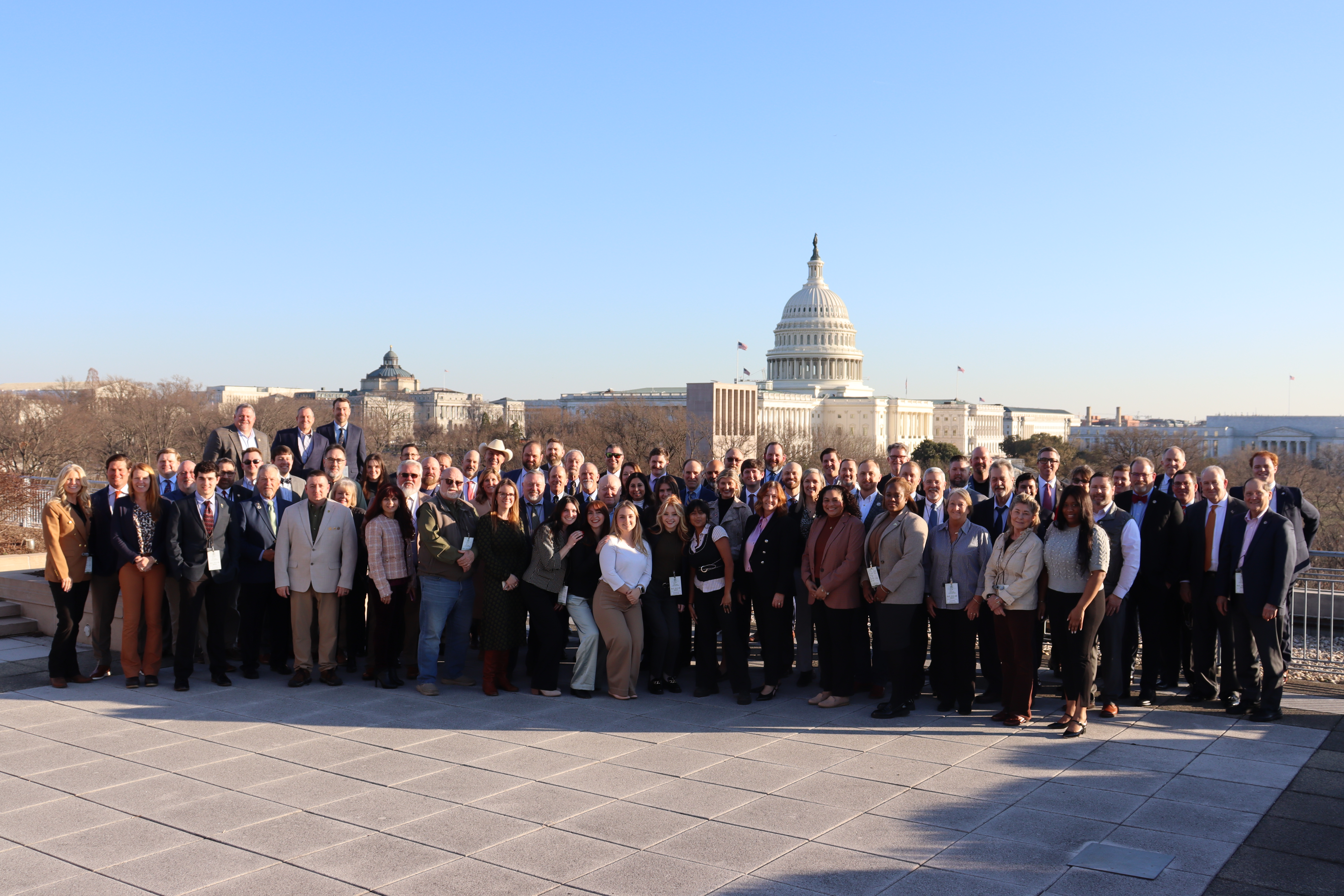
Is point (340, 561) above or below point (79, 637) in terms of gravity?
above

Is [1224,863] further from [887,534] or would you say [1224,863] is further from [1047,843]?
[887,534]

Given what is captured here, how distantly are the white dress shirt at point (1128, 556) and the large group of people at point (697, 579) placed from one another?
0.01 metres

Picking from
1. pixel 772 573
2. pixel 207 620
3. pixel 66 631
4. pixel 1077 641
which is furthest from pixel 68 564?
pixel 1077 641

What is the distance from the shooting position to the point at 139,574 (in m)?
9.28

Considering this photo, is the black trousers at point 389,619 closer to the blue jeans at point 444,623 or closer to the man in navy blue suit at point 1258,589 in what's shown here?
the blue jeans at point 444,623

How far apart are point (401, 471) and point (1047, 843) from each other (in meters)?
6.13

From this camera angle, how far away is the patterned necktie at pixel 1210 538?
8.71m

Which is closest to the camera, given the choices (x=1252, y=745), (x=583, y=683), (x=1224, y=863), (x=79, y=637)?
(x=1224, y=863)

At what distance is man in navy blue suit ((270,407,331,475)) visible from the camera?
11195 millimetres

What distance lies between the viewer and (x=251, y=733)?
7746mm

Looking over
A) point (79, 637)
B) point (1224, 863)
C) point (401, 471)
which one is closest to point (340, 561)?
point (401, 471)

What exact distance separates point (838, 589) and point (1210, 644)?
3143mm

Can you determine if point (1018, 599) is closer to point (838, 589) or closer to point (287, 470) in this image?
point (838, 589)

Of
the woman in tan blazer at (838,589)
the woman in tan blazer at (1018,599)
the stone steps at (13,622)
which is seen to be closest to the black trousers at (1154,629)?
the woman in tan blazer at (1018,599)
